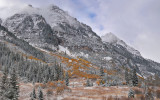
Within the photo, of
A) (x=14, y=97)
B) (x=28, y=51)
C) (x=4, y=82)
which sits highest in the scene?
(x=28, y=51)

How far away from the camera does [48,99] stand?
107 ft

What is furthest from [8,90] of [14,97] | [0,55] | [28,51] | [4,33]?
[4,33]

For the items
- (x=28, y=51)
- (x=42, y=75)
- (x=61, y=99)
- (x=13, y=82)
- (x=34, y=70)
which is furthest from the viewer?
(x=28, y=51)

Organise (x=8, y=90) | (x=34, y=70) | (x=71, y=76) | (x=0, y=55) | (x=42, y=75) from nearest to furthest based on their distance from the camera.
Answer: (x=8, y=90), (x=42, y=75), (x=34, y=70), (x=71, y=76), (x=0, y=55)

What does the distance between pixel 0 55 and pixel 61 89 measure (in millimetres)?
91884

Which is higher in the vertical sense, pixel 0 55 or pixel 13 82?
pixel 0 55

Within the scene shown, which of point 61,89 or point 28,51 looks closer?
point 61,89

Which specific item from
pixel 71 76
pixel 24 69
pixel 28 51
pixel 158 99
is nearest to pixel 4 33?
pixel 28 51

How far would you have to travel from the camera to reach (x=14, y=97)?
23.4 meters

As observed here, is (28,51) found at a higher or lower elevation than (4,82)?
higher

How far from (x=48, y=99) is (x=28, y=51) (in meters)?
124

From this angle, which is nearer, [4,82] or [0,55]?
[4,82]

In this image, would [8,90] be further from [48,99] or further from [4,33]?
[4,33]

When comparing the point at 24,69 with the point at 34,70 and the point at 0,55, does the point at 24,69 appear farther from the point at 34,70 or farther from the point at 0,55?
the point at 0,55
